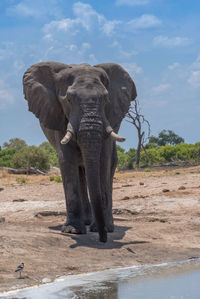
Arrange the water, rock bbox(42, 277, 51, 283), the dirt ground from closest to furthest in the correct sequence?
the water
rock bbox(42, 277, 51, 283)
the dirt ground

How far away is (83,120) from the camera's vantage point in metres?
7.99

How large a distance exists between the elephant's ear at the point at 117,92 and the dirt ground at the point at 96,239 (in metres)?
2.01

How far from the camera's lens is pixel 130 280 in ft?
20.6

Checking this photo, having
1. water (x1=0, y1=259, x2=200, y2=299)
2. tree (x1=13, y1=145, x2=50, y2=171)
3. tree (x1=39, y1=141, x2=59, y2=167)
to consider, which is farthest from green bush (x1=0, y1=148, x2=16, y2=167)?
water (x1=0, y1=259, x2=200, y2=299)

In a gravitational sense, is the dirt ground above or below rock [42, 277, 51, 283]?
above

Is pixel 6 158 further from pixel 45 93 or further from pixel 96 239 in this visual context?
pixel 96 239

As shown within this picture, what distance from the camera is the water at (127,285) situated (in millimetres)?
5516

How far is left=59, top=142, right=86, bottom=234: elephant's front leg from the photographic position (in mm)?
8805

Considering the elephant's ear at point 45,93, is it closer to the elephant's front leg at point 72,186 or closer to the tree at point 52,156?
the elephant's front leg at point 72,186

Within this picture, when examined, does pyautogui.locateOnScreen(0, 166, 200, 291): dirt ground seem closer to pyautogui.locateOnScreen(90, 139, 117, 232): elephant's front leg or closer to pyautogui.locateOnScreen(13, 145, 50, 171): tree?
pyautogui.locateOnScreen(90, 139, 117, 232): elephant's front leg

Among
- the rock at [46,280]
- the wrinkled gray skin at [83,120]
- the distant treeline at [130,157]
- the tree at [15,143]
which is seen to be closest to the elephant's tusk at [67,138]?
the wrinkled gray skin at [83,120]

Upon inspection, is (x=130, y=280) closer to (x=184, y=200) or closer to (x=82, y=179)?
(x=82, y=179)

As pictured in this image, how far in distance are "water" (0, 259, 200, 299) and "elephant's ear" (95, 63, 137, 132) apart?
Result: 3037mm

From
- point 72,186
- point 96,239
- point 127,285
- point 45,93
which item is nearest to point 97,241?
point 96,239
